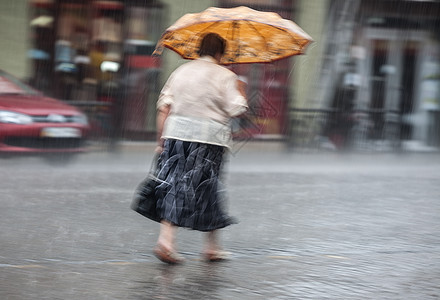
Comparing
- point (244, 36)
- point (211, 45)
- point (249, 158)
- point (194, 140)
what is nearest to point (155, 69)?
point (249, 158)

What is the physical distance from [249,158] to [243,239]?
844cm

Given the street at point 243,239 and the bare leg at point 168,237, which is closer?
the street at point 243,239

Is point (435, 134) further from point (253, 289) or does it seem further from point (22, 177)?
point (253, 289)

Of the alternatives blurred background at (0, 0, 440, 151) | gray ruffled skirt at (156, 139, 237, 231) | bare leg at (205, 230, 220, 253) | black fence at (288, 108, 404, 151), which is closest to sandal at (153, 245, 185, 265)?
gray ruffled skirt at (156, 139, 237, 231)

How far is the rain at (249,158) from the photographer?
18.6 feet

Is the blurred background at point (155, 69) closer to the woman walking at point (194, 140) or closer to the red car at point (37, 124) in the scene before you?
the red car at point (37, 124)

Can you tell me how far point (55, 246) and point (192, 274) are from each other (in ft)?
4.56

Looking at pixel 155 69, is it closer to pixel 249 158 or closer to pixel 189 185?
pixel 249 158

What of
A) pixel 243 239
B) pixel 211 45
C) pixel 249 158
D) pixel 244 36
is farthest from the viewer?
pixel 249 158

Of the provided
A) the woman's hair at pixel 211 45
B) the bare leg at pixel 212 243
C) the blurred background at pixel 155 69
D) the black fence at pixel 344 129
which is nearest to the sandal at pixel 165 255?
the bare leg at pixel 212 243

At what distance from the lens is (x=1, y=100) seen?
1295 centimetres

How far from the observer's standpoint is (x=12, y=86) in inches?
536

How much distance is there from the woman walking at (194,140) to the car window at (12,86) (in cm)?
793

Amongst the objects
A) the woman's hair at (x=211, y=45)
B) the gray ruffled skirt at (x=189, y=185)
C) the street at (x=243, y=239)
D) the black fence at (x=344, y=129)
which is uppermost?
the woman's hair at (x=211, y=45)
